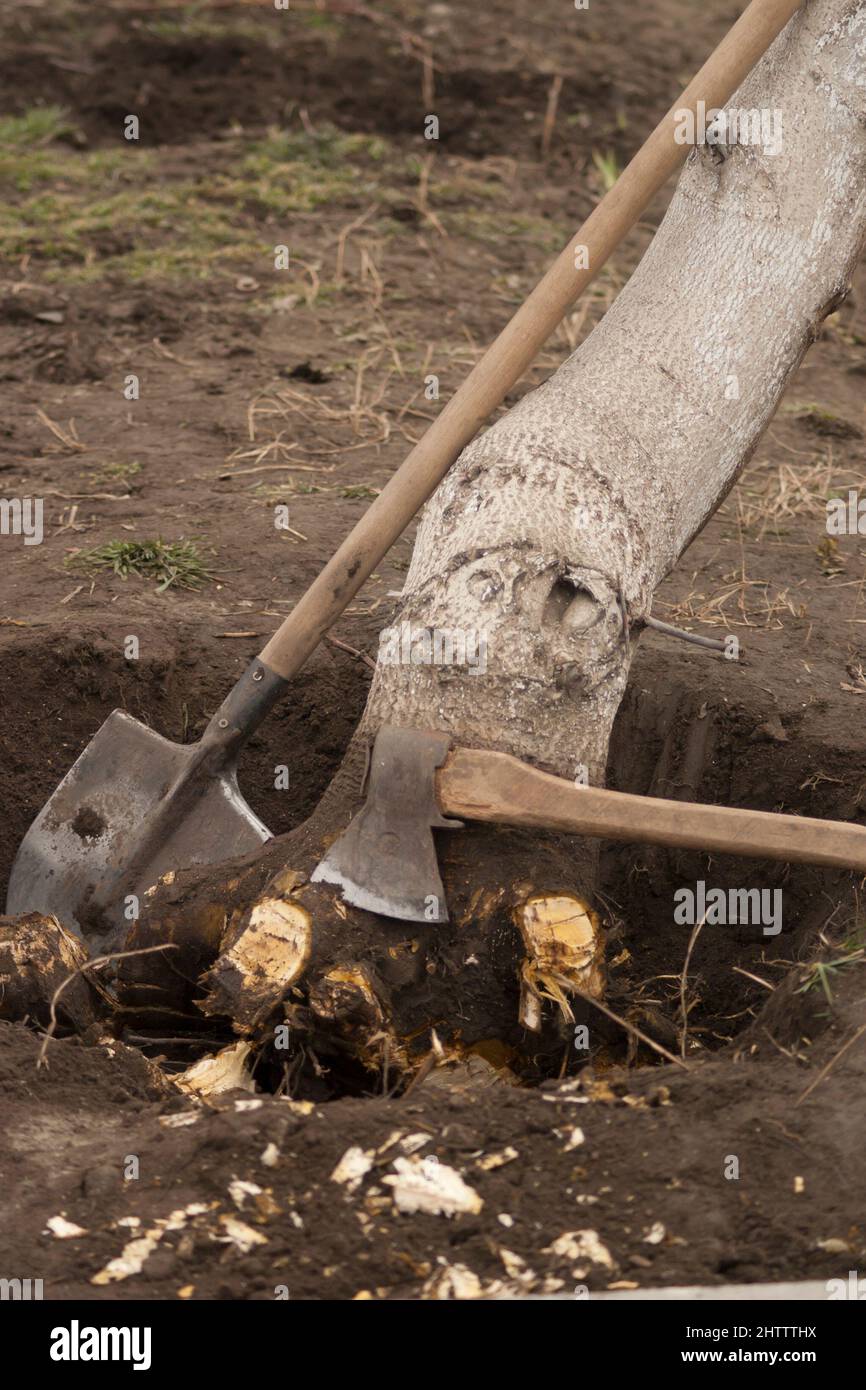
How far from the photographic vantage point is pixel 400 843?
2.42m

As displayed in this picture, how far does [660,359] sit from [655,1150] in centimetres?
156

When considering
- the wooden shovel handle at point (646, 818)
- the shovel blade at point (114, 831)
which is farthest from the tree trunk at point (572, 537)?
the shovel blade at point (114, 831)

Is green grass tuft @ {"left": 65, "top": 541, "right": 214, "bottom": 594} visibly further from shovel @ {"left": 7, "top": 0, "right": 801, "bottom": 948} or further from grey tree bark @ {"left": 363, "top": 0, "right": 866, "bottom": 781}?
grey tree bark @ {"left": 363, "top": 0, "right": 866, "bottom": 781}

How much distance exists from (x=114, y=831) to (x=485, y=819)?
0.94 meters

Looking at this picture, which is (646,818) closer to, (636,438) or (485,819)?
(485,819)

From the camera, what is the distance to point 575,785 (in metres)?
2.38

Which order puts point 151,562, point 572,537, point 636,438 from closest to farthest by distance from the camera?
point 572,537
point 636,438
point 151,562

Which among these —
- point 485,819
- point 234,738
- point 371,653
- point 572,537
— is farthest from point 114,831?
point 572,537

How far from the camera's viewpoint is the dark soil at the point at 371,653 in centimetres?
192

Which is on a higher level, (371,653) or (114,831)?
(371,653)

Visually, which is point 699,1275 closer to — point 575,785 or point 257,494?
point 575,785

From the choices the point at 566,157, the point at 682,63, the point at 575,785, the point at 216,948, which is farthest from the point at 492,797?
the point at 682,63

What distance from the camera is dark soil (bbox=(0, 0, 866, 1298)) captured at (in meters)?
1.92

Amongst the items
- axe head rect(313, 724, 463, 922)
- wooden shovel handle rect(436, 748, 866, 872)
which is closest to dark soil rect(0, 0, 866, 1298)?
wooden shovel handle rect(436, 748, 866, 872)
